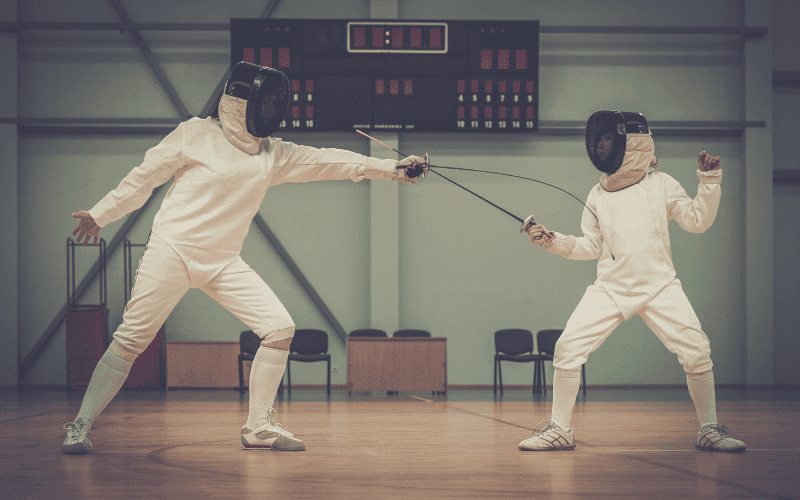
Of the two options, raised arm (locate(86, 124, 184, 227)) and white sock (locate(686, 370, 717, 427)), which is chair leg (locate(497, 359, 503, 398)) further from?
raised arm (locate(86, 124, 184, 227))

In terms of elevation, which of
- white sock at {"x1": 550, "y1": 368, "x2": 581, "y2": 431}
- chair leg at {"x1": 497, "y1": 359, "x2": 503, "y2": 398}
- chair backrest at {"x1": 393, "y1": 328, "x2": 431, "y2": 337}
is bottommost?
chair leg at {"x1": 497, "y1": 359, "x2": 503, "y2": 398}

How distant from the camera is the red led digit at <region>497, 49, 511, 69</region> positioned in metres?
6.34

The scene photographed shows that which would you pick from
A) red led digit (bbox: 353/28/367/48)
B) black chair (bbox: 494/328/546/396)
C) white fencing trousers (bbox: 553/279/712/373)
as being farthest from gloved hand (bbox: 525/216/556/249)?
red led digit (bbox: 353/28/367/48)

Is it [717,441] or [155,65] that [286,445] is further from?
[155,65]

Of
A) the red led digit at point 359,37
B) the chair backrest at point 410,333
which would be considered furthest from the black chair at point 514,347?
the red led digit at point 359,37

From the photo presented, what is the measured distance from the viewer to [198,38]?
6957 mm

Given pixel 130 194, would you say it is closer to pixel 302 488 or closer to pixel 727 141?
pixel 302 488

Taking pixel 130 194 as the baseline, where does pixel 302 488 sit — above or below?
below

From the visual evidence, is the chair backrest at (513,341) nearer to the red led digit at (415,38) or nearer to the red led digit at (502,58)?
the red led digit at (502,58)

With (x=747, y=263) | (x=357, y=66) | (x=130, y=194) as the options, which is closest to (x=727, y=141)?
(x=747, y=263)

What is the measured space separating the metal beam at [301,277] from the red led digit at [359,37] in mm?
1899

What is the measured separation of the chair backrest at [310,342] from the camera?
6324mm

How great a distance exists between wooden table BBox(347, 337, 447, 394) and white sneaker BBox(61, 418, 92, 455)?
3322 millimetres

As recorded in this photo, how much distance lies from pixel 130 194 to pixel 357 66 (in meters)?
3.72
